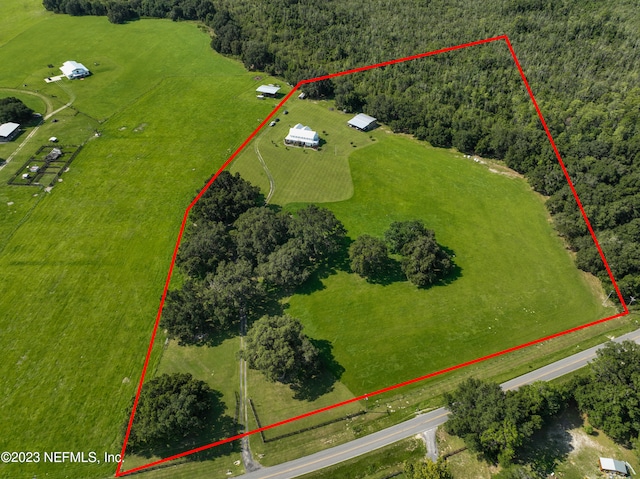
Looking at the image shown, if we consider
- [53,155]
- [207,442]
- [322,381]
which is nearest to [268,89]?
[53,155]

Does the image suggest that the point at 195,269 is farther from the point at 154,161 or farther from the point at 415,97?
the point at 415,97

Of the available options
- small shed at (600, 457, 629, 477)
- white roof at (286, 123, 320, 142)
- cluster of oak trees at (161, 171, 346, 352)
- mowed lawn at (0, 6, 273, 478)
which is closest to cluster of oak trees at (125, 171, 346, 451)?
cluster of oak trees at (161, 171, 346, 352)

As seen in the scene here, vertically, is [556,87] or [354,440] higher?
[556,87]

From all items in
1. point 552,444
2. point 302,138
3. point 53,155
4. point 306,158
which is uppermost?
point 302,138

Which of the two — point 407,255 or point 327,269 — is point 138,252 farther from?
point 407,255

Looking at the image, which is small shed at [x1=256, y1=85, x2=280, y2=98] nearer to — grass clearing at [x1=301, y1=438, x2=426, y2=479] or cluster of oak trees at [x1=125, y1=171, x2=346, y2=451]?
cluster of oak trees at [x1=125, y1=171, x2=346, y2=451]

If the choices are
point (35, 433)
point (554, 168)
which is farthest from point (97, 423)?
point (554, 168)
